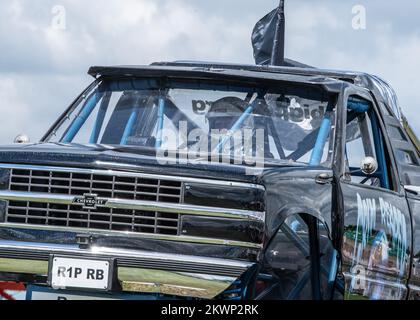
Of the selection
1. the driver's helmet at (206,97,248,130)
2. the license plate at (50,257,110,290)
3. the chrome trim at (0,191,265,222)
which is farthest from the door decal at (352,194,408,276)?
the license plate at (50,257,110,290)

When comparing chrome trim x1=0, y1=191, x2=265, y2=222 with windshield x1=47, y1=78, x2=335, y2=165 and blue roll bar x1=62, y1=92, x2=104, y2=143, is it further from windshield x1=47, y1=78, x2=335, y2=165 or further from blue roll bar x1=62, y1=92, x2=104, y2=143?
blue roll bar x1=62, y1=92, x2=104, y2=143

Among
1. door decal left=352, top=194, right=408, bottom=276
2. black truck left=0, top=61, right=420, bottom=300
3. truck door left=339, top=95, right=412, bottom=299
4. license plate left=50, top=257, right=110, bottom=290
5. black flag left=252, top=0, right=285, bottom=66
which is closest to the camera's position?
license plate left=50, top=257, right=110, bottom=290

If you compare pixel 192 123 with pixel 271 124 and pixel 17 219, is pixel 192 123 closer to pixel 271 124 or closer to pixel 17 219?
pixel 271 124

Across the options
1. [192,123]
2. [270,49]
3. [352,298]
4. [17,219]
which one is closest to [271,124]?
[192,123]

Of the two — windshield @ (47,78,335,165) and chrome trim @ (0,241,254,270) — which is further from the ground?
windshield @ (47,78,335,165)

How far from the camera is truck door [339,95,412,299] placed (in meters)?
7.58

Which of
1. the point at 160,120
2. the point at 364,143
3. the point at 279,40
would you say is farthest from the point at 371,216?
the point at 279,40

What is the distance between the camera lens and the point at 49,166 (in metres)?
6.88

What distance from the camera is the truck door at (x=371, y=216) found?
7.58 meters

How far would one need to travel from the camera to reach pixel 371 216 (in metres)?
7.87

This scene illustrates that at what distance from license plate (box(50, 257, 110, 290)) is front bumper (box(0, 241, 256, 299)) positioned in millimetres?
41

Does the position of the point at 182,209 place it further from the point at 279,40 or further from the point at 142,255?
the point at 279,40

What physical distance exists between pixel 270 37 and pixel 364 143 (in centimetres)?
442

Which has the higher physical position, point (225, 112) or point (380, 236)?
point (225, 112)
